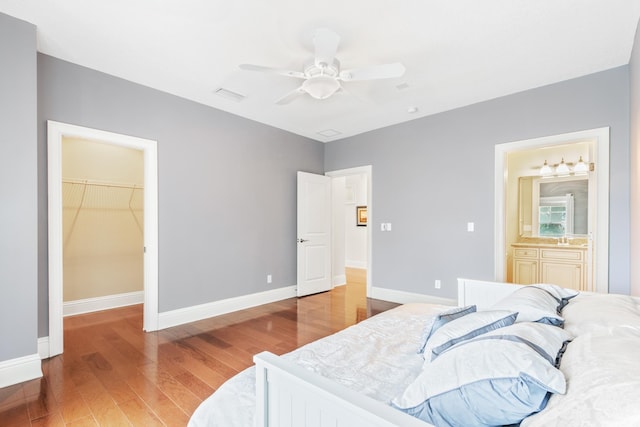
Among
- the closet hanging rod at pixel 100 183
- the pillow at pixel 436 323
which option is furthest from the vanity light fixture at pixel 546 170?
the closet hanging rod at pixel 100 183

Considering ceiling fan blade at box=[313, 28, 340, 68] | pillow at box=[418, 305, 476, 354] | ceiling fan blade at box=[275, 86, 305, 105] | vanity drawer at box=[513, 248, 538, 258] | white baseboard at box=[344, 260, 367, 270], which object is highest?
ceiling fan blade at box=[313, 28, 340, 68]

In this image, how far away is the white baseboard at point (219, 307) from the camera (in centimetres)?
344

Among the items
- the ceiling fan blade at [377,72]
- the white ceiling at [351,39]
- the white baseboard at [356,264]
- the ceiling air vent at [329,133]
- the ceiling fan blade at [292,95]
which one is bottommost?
the white baseboard at [356,264]

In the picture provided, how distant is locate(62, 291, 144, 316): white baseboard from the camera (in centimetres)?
383

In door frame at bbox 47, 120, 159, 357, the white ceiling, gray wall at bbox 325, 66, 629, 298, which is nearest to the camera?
the white ceiling

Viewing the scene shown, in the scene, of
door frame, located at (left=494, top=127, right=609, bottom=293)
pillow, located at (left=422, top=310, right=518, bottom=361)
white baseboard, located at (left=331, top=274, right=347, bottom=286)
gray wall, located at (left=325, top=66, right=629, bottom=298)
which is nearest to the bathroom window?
door frame, located at (left=494, top=127, right=609, bottom=293)

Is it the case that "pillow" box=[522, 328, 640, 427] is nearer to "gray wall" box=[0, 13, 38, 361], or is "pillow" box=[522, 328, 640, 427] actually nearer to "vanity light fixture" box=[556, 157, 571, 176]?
"gray wall" box=[0, 13, 38, 361]

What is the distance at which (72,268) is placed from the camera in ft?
12.8

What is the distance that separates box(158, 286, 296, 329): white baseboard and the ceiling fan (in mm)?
2829

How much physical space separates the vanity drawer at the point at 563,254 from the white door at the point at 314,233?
334 cm

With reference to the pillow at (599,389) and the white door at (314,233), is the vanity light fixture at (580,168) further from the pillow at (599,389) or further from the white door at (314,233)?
the pillow at (599,389)

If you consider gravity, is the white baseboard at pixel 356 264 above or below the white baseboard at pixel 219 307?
below

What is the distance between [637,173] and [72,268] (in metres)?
6.10

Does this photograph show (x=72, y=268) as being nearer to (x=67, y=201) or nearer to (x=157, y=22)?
(x=67, y=201)
